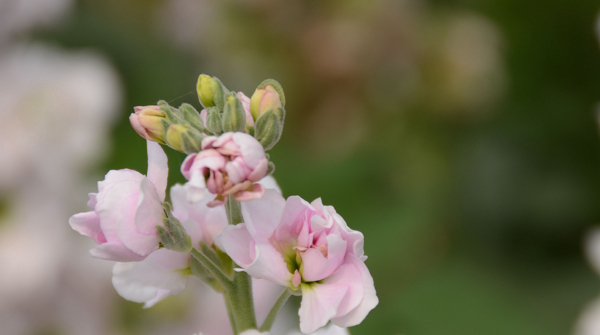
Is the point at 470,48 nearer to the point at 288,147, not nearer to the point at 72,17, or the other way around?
the point at 288,147

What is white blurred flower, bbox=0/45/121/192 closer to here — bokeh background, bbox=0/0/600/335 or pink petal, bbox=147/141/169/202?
bokeh background, bbox=0/0/600/335

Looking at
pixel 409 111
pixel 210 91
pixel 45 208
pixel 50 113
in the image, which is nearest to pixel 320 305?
pixel 210 91

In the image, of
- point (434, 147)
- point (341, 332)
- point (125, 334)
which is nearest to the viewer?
point (341, 332)

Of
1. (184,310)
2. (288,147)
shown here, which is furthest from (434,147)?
(184,310)

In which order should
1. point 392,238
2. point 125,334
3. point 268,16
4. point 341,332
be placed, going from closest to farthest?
1. point 341,332
2. point 125,334
3. point 392,238
4. point 268,16

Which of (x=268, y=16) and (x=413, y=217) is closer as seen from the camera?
(x=413, y=217)

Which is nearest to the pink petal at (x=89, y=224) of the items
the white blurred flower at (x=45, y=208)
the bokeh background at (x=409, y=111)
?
the white blurred flower at (x=45, y=208)

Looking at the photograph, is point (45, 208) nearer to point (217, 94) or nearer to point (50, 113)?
point (50, 113)

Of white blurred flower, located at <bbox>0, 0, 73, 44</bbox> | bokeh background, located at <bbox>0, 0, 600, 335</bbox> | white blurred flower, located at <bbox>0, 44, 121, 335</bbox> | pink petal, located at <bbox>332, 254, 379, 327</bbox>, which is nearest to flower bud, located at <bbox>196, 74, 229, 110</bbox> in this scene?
pink petal, located at <bbox>332, 254, 379, 327</bbox>
